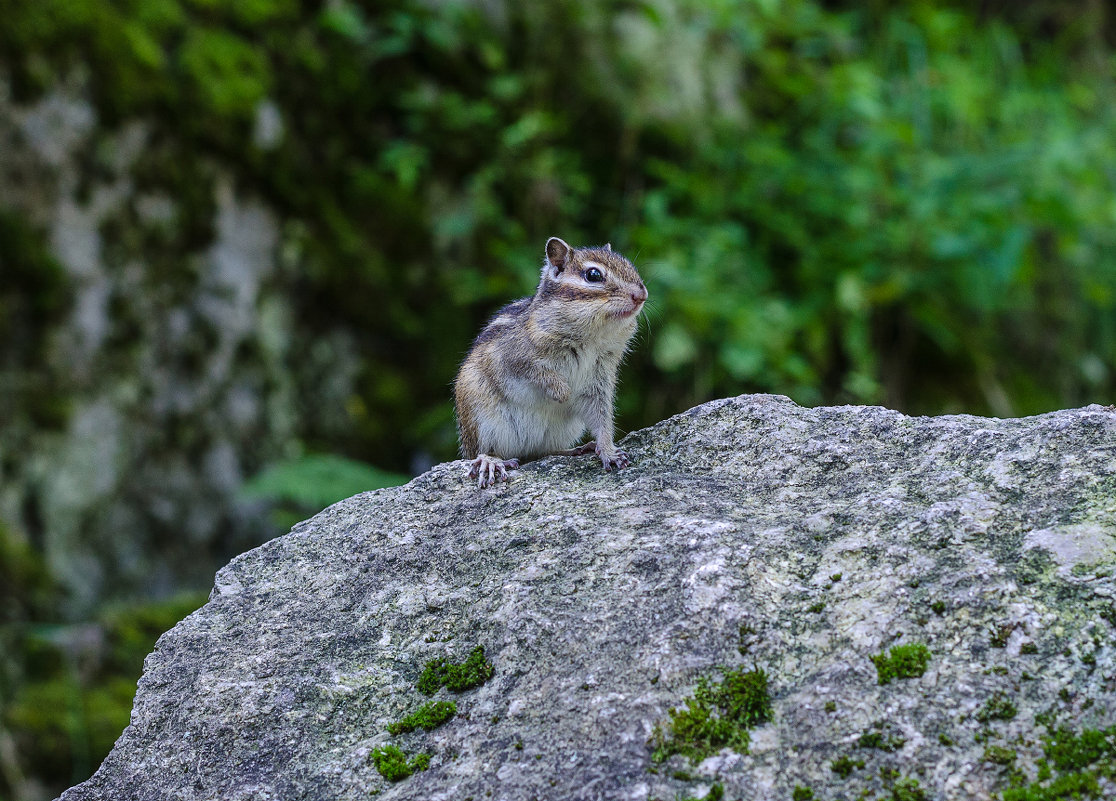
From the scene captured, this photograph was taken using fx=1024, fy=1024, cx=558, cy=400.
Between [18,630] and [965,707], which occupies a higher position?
[18,630]

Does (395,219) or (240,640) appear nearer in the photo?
(240,640)

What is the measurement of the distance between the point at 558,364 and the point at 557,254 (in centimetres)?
52

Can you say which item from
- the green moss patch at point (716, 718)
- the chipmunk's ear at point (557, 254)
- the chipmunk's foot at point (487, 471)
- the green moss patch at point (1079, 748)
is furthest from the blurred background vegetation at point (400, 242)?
the green moss patch at point (1079, 748)

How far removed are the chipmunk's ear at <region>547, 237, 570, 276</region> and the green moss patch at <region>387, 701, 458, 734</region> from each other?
209 cm

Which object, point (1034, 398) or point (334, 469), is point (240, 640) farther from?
point (1034, 398)

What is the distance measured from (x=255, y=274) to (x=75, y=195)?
3.44ft

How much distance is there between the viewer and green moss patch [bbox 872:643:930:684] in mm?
2061

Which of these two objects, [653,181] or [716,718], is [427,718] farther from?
[653,181]

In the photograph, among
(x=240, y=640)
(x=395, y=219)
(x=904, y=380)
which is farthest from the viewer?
(x=904, y=380)

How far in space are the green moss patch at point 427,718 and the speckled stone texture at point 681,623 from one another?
0.02 m

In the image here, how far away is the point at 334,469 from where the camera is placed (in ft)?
18.2

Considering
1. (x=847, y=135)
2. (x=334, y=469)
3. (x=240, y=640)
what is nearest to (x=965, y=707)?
(x=240, y=640)

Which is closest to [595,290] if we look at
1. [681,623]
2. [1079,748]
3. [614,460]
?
[614,460]

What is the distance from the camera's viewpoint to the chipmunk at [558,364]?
3.79 meters
